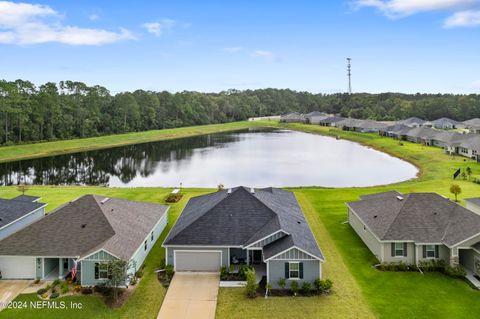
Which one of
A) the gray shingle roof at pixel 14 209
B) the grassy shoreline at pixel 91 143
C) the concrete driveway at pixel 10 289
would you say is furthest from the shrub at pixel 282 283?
the grassy shoreline at pixel 91 143

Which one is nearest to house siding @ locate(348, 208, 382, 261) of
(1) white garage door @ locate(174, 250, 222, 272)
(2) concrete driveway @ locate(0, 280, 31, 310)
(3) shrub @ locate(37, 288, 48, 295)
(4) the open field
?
(4) the open field

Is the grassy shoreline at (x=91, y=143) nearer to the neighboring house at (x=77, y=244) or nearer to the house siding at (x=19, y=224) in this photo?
the house siding at (x=19, y=224)

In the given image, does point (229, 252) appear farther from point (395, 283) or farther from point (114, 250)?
A: point (395, 283)

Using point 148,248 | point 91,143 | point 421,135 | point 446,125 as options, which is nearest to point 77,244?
point 148,248

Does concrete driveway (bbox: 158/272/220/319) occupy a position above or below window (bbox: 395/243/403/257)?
below

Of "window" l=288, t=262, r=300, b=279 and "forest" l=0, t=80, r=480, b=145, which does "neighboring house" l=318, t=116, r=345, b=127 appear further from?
"window" l=288, t=262, r=300, b=279

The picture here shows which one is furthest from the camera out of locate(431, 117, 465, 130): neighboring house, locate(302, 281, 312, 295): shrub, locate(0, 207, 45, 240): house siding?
locate(431, 117, 465, 130): neighboring house

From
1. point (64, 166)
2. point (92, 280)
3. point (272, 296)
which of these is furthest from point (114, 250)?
point (64, 166)

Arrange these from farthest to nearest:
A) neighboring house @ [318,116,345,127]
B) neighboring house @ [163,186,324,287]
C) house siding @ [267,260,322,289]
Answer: neighboring house @ [318,116,345,127]
neighboring house @ [163,186,324,287]
house siding @ [267,260,322,289]
